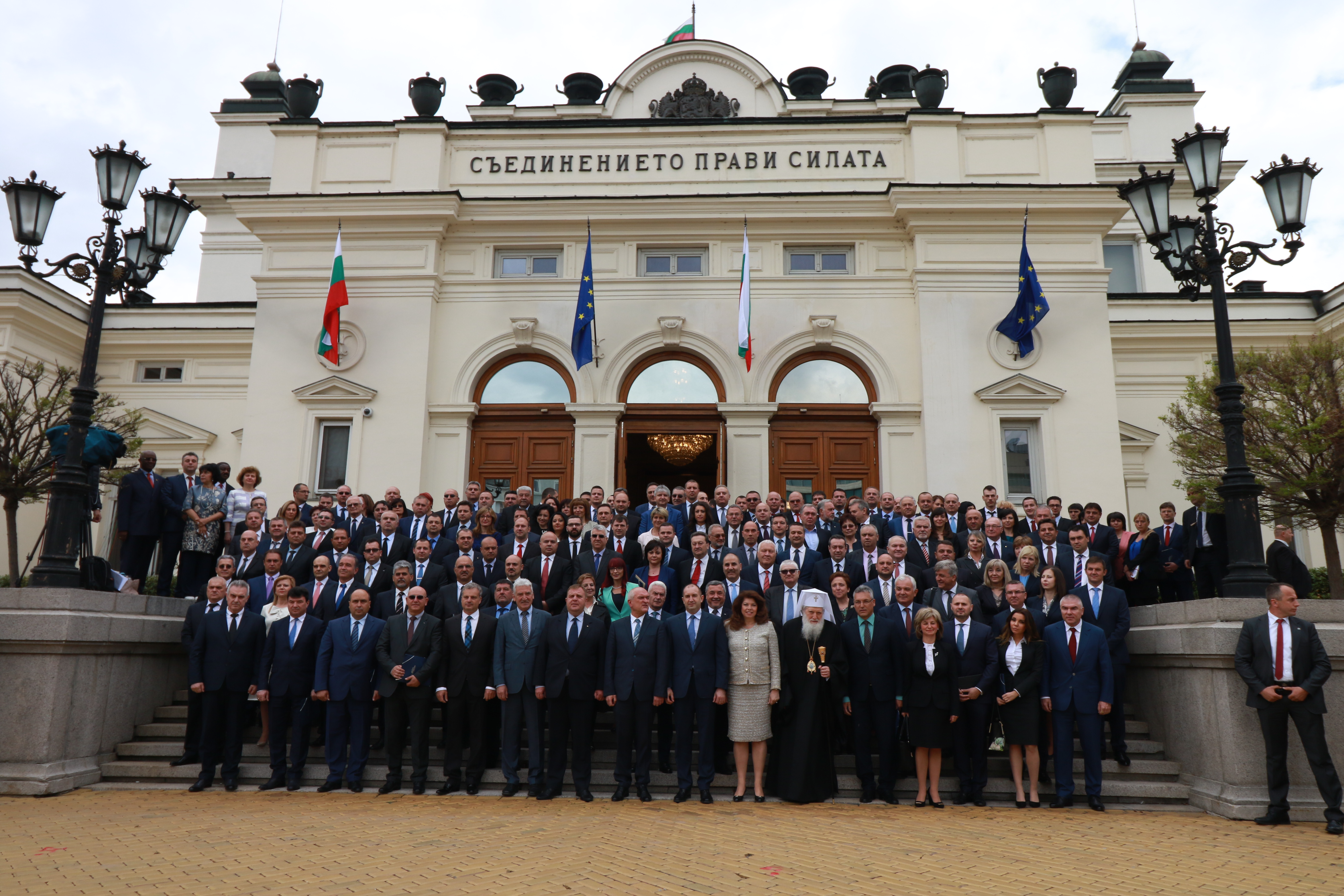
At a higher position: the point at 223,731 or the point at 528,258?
the point at 528,258

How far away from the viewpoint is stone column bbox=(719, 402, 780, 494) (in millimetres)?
15438

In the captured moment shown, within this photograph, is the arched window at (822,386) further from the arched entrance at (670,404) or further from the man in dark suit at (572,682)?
the man in dark suit at (572,682)

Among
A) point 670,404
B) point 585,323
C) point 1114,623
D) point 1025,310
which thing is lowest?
point 1114,623

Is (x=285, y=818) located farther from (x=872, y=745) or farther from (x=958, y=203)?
(x=958, y=203)

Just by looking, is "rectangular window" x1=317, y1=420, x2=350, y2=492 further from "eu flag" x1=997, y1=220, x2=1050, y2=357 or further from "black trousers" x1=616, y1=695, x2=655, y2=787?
"eu flag" x1=997, y1=220, x2=1050, y2=357

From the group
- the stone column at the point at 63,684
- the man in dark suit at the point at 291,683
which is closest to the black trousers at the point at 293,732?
the man in dark suit at the point at 291,683

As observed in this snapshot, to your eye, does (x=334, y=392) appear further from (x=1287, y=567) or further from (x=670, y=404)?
(x=1287, y=567)

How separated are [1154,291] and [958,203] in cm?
949

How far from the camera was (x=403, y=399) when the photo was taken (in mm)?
15664

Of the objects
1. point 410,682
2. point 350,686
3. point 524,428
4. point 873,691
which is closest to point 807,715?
point 873,691

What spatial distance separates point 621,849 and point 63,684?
569 cm

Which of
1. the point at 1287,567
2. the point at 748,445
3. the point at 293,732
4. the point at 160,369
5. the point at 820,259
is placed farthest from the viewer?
the point at 160,369

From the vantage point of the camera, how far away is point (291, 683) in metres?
8.66

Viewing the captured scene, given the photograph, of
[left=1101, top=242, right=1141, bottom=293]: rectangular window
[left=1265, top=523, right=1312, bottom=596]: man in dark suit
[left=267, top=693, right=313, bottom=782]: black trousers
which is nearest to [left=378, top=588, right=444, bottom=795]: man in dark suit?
[left=267, top=693, right=313, bottom=782]: black trousers
